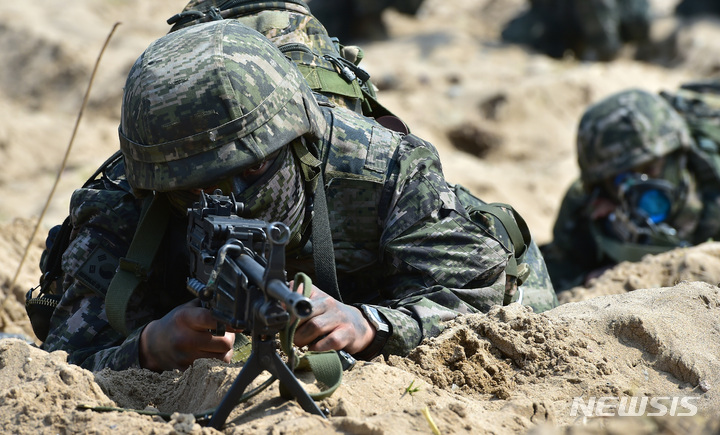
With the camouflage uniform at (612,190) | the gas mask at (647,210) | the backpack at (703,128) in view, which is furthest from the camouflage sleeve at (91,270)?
the backpack at (703,128)

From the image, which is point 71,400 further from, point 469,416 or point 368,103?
point 368,103

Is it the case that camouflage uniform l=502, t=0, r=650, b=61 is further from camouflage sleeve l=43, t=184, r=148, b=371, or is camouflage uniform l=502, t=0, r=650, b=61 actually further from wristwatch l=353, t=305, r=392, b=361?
wristwatch l=353, t=305, r=392, b=361

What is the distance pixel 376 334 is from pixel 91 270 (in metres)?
1.05

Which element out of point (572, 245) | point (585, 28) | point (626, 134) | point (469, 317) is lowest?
point (572, 245)

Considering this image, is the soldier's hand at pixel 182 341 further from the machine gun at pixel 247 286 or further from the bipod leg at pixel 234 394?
the bipod leg at pixel 234 394

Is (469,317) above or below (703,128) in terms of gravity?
above

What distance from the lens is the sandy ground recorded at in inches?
→ 85.7

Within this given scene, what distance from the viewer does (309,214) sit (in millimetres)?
2896

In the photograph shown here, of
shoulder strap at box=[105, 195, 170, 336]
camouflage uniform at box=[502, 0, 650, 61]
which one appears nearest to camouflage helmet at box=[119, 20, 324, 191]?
shoulder strap at box=[105, 195, 170, 336]

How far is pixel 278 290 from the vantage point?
75.7 inches

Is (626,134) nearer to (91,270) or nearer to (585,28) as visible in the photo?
(91,270)

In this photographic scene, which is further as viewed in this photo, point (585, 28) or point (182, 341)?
point (585, 28)

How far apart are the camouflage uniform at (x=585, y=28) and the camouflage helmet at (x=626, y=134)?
222 inches

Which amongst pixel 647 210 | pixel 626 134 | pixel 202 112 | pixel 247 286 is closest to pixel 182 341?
pixel 247 286
